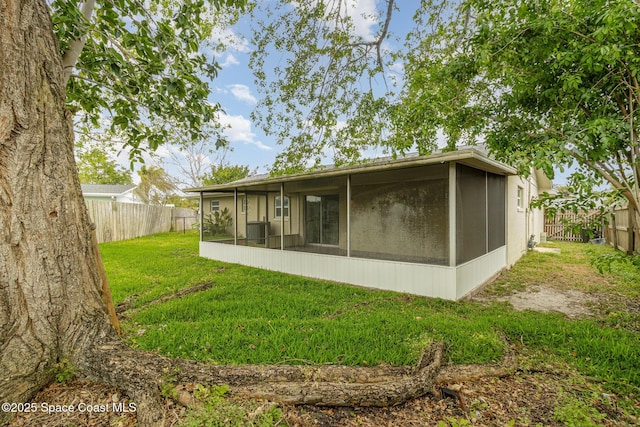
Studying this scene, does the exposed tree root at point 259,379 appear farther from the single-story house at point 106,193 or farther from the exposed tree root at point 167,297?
the single-story house at point 106,193

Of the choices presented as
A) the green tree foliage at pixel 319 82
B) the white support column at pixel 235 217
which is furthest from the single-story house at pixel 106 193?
the green tree foliage at pixel 319 82

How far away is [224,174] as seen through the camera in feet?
79.3

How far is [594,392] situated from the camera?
2.58m

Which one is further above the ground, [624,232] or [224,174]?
[224,174]

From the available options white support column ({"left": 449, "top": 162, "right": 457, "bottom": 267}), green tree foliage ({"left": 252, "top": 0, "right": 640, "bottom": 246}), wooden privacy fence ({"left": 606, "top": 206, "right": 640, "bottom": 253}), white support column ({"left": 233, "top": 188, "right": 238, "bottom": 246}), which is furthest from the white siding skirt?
wooden privacy fence ({"left": 606, "top": 206, "right": 640, "bottom": 253})

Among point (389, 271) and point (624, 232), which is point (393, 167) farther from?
point (624, 232)

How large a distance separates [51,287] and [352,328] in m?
3.01

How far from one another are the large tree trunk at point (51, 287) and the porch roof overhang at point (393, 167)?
3290mm

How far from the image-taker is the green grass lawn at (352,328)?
9.75ft

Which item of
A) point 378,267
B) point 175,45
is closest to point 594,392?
point 378,267

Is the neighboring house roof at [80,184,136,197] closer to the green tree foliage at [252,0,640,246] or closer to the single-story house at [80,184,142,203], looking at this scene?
the single-story house at [80,184,142,203]

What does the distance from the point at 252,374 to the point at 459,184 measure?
459 cm

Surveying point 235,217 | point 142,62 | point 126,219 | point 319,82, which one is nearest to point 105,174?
point 126,219

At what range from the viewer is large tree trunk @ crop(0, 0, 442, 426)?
7.16 ft
